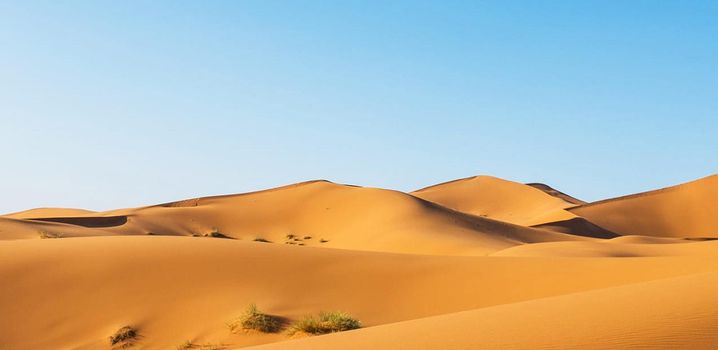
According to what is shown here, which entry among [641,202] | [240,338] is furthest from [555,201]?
[240,338]

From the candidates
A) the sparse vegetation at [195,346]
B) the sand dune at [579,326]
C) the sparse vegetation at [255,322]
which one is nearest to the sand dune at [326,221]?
the sparse vegetation at [255,322]

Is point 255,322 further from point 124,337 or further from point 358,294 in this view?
point 358,294

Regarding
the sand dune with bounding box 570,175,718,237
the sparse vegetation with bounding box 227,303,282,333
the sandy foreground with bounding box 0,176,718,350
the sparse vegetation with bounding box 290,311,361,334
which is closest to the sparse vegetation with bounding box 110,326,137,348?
the sandy foreground with bounding box 0,176,718,350

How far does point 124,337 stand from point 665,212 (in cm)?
6040

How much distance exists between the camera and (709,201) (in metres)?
64.2

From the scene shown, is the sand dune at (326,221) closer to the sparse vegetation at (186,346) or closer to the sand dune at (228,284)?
the sand dune at (228,284)

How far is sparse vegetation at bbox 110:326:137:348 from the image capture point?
1127 centimetres

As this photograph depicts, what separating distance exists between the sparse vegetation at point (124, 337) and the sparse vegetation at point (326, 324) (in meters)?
2.61

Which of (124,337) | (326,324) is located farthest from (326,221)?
(326,324)

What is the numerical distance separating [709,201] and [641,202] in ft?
17.8

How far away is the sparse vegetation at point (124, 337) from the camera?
11266 millimetres

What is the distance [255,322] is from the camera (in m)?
11.0

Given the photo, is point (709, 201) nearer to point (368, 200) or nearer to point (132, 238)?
point (368, 200)

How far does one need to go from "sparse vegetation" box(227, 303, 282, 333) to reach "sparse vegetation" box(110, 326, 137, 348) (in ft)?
4.91
